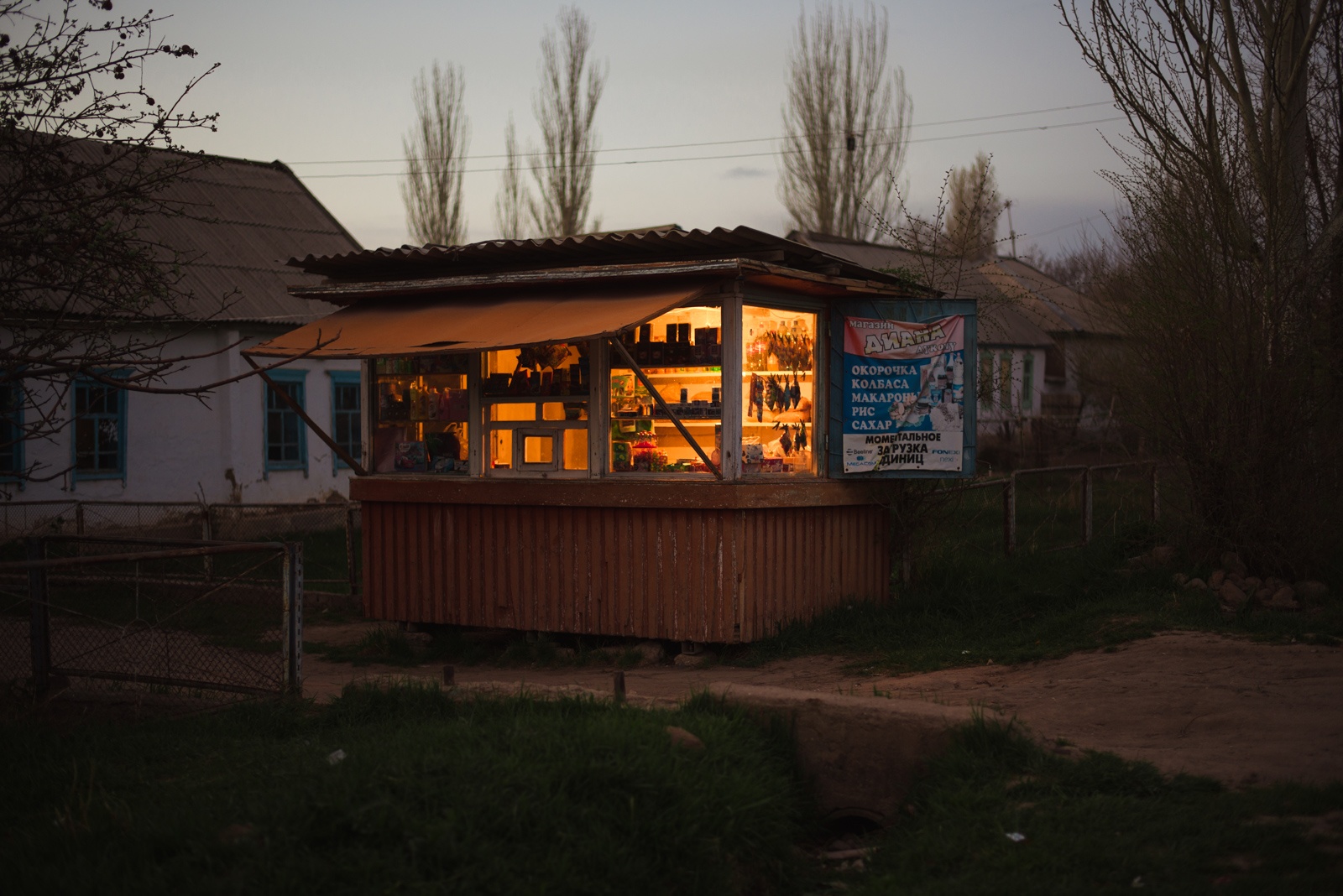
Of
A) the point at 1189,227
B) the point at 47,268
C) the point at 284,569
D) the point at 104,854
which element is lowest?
the point at 104,854

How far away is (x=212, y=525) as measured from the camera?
49.9ft

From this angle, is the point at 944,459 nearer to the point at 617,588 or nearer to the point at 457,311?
the point at 617,588

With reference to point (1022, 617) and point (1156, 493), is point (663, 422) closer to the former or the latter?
point (1022, 617)

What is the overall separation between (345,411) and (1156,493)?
1437cm

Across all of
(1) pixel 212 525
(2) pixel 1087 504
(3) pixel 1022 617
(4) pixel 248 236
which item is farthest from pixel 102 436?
(2) pixel 1087 504

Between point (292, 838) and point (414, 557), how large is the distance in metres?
6.64

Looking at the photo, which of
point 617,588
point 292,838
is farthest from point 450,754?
point 617,588

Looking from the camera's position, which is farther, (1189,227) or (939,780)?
(1189,227)

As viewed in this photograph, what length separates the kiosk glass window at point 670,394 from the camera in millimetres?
9750

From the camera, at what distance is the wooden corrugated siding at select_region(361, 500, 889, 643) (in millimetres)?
9648

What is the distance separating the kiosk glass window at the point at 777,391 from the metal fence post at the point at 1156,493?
3.68 m

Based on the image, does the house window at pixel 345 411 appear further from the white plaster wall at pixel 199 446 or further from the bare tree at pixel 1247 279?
the bare tree at pixel 1247 279

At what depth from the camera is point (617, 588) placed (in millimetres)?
10055

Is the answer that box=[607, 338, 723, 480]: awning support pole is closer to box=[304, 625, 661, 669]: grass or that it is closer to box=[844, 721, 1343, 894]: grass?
box=[304, 625, 661, 669]: grass
